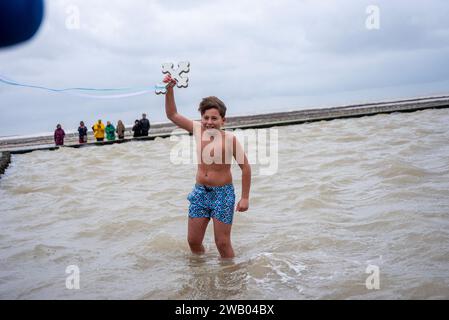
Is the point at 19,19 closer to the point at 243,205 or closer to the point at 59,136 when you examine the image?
the point at 243,205

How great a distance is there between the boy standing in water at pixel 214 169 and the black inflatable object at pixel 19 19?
2367mm


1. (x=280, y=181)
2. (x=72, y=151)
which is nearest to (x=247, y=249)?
(x=280, y=181)

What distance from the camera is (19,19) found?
167 centimetres

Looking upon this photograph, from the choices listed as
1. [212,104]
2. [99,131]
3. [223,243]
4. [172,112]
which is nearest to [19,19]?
[212,104]

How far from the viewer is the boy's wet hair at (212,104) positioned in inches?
159

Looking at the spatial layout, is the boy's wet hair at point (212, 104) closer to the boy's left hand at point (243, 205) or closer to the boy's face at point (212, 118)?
the boy's face at point (212, 118)

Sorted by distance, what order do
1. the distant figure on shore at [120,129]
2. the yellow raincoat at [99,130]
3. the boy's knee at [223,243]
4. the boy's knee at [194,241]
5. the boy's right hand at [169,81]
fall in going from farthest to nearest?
the distant figure on shore at [120,129], the yellow raincoat at [99,130], the boy's knee at [194,241], the boy's knee at [223,243], the boy's right hand at [169,81]

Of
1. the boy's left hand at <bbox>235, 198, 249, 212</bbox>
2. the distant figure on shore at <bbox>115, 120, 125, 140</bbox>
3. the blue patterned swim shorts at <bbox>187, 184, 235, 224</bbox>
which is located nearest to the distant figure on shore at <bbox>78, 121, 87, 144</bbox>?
the distant figure on shore at <bbox>115, 120, 125, 140</bbox>

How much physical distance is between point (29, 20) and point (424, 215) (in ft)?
16.3

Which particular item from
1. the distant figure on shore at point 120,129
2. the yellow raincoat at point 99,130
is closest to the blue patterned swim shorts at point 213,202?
the yellow raincoat at point 99,130

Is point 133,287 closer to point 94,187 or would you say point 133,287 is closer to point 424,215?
point 424,215
